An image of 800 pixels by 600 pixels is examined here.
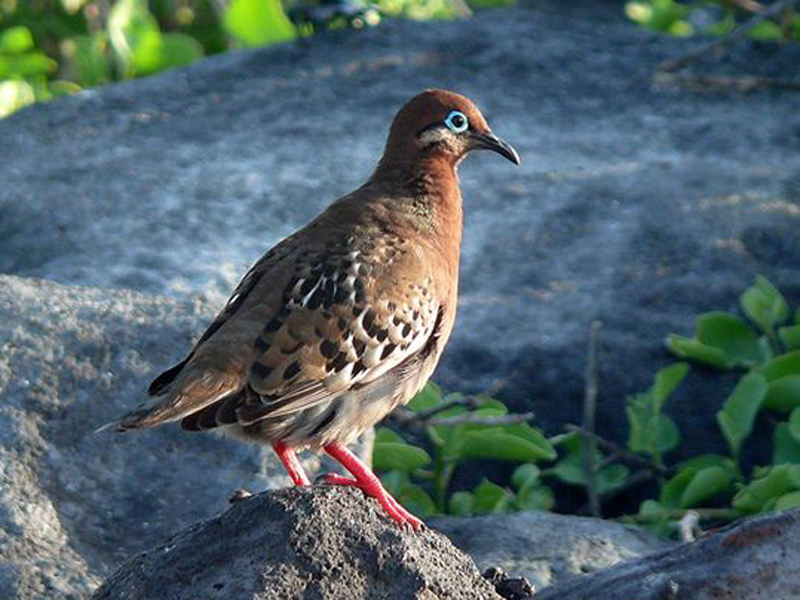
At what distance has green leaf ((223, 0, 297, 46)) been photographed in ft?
39.6

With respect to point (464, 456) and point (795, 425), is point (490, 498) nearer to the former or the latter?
point (464, 456)

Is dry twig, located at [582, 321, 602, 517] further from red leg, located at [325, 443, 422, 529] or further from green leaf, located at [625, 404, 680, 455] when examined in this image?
red leg, located at [325, 443, 422, 529]

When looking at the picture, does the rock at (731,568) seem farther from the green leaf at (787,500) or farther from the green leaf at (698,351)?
the green leaf at (698,351)

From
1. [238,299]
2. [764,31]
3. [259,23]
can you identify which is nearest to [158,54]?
[259,23]

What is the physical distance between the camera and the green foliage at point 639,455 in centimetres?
786

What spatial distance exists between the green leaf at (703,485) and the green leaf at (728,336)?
38.1 inches

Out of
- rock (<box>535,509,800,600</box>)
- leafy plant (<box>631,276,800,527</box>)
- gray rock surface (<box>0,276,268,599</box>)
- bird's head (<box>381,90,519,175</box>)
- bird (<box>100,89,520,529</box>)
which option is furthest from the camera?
leafy plant (<box>631,276,800,527</box>)

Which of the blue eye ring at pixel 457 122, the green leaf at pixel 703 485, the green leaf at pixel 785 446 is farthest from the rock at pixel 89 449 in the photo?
the green leaf at pixel 785 446

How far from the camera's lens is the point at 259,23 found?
1215cm

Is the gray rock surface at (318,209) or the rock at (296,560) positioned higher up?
the rock at (296,560)

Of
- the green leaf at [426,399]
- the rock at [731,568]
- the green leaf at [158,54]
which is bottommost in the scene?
the green leaf at [426,399]

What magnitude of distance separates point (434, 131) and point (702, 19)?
664cm

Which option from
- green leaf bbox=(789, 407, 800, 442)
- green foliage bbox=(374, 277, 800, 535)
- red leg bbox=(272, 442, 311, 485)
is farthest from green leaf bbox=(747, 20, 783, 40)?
red leg bbox=(272, 442, 311, 485)

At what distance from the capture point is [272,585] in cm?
534
